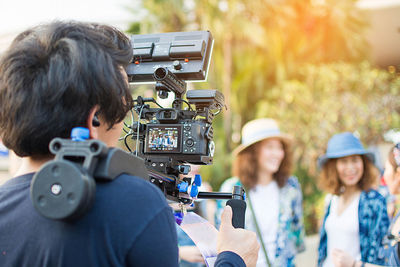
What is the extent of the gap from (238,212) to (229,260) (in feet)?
0.61

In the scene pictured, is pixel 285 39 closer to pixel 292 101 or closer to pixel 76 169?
pixel 292 101

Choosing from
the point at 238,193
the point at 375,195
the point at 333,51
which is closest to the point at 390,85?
the point at 333,51

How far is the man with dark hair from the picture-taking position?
0.77 metres

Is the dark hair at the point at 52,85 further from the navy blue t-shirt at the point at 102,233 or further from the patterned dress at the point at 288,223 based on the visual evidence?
the patterned dress at the point at 288,223

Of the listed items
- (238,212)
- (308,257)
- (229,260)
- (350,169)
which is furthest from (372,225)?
(308,257)

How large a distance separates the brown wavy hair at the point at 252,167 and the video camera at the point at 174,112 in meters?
1.72

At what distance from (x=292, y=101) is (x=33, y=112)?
729 centimetres

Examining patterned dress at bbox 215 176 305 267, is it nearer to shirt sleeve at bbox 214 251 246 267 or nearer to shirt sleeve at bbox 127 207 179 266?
shirt sleeve at bbox 214 251 246 267

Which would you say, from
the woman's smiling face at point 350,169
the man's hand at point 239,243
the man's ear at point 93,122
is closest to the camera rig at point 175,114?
the man's hand at point 239,243

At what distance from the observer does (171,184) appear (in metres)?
1.40

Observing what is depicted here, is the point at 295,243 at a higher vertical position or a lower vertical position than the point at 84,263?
lower

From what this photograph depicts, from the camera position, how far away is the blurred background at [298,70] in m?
6.94

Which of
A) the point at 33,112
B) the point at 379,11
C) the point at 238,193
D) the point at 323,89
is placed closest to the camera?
the point at 33,112

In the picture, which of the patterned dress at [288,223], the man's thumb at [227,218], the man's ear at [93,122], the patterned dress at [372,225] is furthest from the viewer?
the patterned dress at [288,223]
